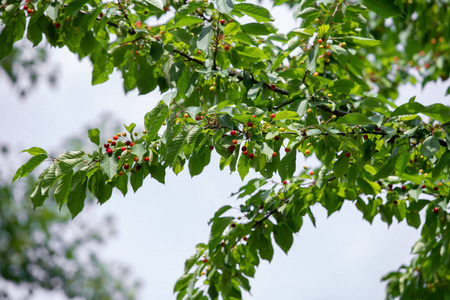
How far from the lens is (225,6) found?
2104 mm

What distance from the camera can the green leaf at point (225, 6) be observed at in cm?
209

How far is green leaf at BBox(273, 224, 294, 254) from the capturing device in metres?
2.69

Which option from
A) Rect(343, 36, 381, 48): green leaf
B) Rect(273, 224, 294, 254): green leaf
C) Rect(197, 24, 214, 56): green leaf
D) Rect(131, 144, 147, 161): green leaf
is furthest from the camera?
Rect(273, 224, 294, 254): green leaf

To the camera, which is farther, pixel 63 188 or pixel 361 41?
pixel 361 41

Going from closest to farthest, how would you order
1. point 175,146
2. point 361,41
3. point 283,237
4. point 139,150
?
point 175,146 < point 139,150 < point 361,41 < point 283,237

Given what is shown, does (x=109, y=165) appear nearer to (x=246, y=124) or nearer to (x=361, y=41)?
(x=246, y=124)

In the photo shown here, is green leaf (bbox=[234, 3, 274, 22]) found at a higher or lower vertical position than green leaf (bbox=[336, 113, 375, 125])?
higher

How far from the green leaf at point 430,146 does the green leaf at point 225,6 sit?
3.16 feet

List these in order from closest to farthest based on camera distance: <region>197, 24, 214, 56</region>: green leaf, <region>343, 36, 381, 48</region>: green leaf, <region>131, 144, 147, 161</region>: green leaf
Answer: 1. <region>131, 144, 147, 161</region>: green leaf
2. <region>197, 24, 214, 56</region>: green leaf
3. <region>343, 36, 381, 48</region>: green leaf

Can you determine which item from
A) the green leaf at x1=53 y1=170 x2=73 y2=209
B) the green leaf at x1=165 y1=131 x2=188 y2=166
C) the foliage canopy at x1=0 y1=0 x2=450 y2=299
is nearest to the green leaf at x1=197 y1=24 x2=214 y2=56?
the foliage canopy at x1=0 y1=0 x2=450 y2=299

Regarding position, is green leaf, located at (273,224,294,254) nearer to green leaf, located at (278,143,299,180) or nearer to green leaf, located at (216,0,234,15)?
green leaf, located at (278,143,299,180)

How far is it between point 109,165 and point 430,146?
131cm

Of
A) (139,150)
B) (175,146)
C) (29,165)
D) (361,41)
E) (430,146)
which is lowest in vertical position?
(430,146)

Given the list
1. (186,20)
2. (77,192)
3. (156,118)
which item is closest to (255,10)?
(186,20)
